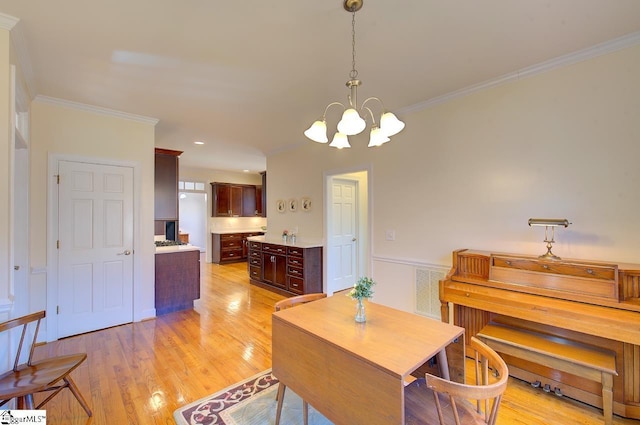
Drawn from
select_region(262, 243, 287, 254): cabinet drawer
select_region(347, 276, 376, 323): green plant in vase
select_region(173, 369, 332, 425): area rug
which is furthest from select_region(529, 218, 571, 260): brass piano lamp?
select_region(262, 243, 287, 254): cabinet drawer

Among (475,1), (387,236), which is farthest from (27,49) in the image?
(387,236)

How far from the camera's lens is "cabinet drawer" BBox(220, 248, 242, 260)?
7.63 meters

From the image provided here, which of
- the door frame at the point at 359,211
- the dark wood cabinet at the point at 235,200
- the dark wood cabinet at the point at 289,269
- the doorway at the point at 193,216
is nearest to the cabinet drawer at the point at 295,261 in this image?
the dark wood cabinet at the point at 289,269

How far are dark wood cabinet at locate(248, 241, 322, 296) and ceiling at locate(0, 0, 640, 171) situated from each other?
90.2 inches

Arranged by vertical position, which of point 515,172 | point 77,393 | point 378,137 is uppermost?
point 378,137

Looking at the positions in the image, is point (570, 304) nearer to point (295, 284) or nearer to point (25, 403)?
point (295, 284)

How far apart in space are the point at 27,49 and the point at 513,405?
452cm

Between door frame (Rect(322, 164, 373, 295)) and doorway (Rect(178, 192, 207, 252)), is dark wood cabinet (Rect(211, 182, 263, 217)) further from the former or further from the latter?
door frame (Rect(322, 164, 373, 295))

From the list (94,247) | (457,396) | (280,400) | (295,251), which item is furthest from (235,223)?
(457,396)

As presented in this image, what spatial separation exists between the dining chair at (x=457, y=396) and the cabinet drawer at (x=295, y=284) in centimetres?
296

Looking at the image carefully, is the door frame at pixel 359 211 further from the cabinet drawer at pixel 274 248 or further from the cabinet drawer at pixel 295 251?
the cabinet drawer at pixel 274 248

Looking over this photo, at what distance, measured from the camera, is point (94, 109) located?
3.29 meters

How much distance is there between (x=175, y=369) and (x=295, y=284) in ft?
7.29

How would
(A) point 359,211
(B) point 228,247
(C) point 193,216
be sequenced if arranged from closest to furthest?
(A) point 359,211, (B) point 228,247, (C) point 193,216
